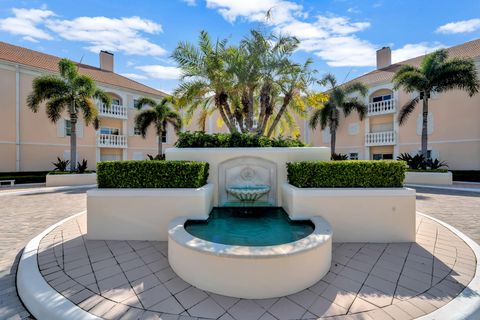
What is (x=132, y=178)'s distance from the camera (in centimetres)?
590

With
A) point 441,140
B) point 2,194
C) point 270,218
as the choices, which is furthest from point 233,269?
point 441,140

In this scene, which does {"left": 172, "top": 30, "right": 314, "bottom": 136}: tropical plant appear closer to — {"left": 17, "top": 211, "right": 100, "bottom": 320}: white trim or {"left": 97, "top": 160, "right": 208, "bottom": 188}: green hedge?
{"left": 97, "top": 160, "right": 208, "bottom": 188}: green hedge

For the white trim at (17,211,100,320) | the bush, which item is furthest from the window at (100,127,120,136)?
the white trim at (17,211,100,320)

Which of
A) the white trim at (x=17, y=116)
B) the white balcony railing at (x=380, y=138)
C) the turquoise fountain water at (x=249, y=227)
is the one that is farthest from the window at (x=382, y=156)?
the white trim at (x=17, y=116)

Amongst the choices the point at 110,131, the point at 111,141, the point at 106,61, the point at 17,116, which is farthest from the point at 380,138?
the point at 17,116

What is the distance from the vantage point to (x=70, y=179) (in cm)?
1620

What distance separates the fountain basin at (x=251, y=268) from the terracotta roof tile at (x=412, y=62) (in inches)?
973

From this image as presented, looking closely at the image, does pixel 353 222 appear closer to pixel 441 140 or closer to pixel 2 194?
pixel 2 194

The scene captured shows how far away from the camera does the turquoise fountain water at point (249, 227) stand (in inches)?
178

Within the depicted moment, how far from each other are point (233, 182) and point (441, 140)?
21.8 metres

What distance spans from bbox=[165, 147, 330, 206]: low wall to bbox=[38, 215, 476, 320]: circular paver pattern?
3135 millimetres

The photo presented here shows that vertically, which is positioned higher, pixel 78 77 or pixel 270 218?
pixel 78 77

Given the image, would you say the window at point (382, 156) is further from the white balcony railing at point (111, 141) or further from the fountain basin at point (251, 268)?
the white balcony railing at point (111, 141)

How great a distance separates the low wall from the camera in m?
7.79
